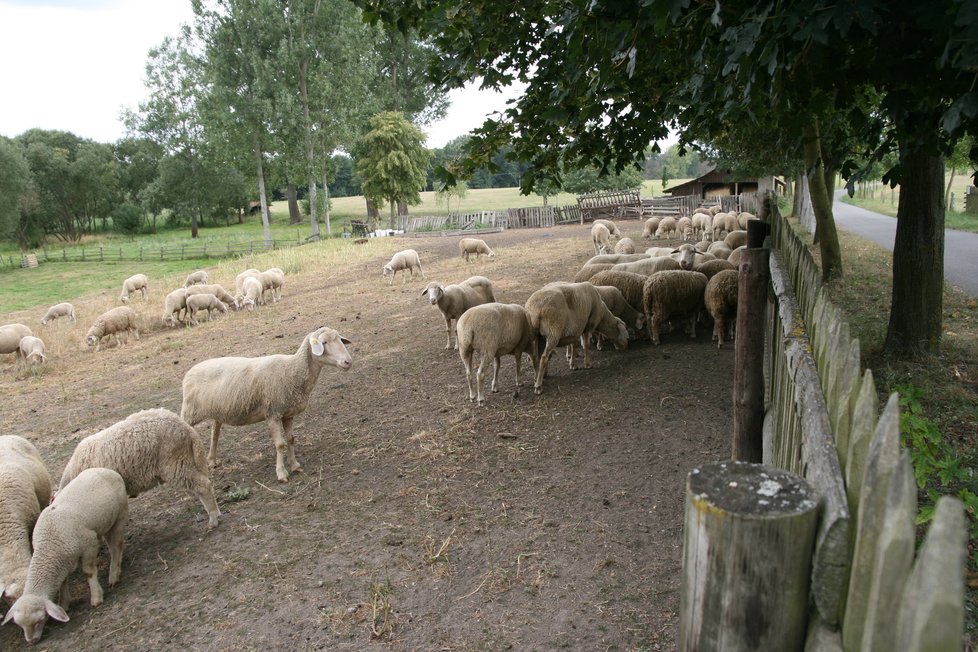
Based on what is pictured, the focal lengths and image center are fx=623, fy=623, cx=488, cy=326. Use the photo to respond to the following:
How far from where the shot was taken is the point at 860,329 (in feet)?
29.0

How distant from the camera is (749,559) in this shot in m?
1.52

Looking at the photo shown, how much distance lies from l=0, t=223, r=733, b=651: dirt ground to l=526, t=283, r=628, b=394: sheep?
52 centimetres

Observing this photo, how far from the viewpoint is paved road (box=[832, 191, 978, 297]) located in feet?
43.0

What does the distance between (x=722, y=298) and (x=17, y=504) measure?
8045 mm

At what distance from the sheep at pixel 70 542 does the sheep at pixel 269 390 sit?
150cm

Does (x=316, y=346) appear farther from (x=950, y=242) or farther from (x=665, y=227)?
(x=665, y=227)

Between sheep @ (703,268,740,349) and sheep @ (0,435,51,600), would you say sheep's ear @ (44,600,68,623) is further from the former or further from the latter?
sheep @ (703,268,740,349)

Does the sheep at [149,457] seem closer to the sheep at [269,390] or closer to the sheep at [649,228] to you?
the sheep at [269,390]

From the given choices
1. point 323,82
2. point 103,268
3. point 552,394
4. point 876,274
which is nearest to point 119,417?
point 552,394

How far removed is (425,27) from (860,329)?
7.26m

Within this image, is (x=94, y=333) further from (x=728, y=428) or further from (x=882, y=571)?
(x=882, y=571)

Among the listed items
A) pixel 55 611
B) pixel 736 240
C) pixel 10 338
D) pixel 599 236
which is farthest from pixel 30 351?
pixel 599 236

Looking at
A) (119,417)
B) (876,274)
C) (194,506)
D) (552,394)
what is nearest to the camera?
(194,506)

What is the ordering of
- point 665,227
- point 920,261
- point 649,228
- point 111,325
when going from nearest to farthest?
1. point 920,261
2. point 111,325
3. point 665,227
4. point 649,228
